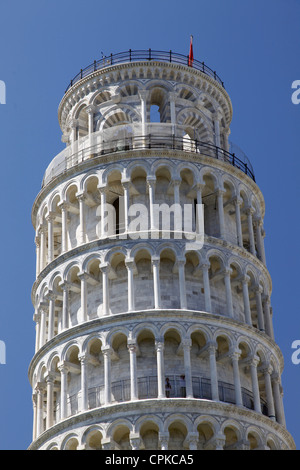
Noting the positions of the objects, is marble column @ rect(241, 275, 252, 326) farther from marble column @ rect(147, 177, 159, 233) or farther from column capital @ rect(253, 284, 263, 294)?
marble column @ rect(147, 177, 159, 233)

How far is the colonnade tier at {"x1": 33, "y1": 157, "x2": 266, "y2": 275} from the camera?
178 ft

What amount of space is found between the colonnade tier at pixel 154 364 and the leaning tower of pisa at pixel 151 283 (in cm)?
5

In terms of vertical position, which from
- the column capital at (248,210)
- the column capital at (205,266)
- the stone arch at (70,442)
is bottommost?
the stone arch at (70,442)

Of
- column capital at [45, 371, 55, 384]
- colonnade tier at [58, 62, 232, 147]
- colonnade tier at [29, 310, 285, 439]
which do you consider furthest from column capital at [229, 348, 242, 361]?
colonnade tier at [58, 62, 232, 147]

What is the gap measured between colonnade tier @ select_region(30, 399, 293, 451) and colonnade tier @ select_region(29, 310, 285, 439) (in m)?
0.55

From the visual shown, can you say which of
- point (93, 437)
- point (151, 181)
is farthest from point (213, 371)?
point (151, 181)

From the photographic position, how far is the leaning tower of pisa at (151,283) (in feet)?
162

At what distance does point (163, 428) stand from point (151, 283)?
7191 millimetres

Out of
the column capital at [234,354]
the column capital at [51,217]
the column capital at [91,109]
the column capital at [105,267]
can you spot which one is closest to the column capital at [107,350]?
the column capital at [105,267]

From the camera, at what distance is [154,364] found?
2002 inches

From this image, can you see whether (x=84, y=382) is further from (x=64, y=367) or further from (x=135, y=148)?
(x=135, y=148)

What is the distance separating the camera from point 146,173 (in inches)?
2168

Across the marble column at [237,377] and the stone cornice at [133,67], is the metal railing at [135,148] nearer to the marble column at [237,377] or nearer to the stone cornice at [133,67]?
the stone cornice at [133,67]

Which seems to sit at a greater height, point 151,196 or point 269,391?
point 151,196
